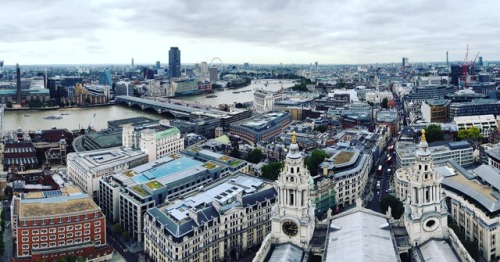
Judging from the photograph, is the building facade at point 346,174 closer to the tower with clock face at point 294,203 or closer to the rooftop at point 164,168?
the rooftop at point 164,168

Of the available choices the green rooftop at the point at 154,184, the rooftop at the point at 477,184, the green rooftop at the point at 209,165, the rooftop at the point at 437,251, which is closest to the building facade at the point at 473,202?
the rooftop at the point at 477,184

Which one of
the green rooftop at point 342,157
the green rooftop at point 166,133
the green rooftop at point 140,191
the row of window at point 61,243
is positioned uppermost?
the green rooftop at point 166,133

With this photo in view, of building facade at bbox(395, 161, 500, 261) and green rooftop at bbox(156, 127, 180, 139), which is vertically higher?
green rooftop at bbox(156, 127, 180, 139)

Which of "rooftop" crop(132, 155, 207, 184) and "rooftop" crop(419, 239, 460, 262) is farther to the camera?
"rooftop" crop(132, 155, 207, 184)

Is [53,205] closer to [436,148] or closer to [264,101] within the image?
[436,148]

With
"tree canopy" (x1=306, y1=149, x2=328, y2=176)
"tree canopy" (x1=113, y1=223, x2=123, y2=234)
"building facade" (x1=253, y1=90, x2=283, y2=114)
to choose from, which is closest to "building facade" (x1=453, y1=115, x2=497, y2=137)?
"tree canopy" (x1=306, y1=149, x2=328, y2=176)

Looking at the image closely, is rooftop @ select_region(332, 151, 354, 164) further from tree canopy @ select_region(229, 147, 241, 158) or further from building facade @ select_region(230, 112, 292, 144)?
building facade @ select_region(230, 112, 292, 144)

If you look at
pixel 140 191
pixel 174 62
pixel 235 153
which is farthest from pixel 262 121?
pixel 174 62

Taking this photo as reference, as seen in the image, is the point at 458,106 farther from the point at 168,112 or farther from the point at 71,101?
the point at 71,101
